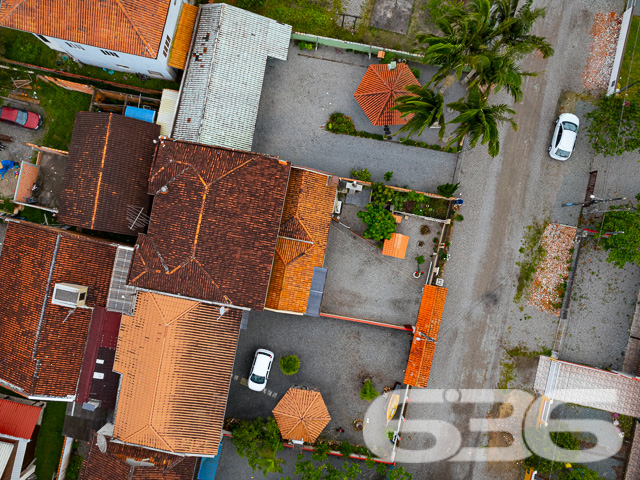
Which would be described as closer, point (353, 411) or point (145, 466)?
point (145, 466)

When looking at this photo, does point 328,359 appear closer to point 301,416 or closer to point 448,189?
point 301,416

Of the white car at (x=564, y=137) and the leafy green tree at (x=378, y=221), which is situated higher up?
the white car at (x=564, y=137)

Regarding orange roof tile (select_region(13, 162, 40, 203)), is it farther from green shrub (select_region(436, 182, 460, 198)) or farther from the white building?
green shrub (select_region(436, 182, 460, 198))

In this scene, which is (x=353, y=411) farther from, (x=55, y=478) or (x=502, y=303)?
(x=55, y=478)

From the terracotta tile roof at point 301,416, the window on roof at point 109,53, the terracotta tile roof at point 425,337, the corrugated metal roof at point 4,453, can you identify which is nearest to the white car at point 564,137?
the terracotta tile roof at point 425,337

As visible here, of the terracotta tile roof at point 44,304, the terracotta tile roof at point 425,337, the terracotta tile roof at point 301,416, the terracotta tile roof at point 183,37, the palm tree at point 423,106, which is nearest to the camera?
the palm tree at point 423,106

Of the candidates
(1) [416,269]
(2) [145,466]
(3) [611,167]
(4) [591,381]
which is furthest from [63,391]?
(3) [611,167]

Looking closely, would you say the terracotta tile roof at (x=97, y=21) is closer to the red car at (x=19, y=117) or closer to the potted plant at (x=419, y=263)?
the red car at (x=19, y=117)

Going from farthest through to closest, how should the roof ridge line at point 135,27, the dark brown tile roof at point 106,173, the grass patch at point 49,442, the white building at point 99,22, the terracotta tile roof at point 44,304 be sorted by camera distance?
the grass patch at point 49,442
the dark brown tile roof at point 106,173
the terracotta tile roof at point 44,304
the white building at point 99,22
the roof ridge line at point 135,27
